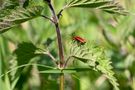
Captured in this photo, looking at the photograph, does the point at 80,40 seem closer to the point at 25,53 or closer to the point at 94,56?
the point at 94,56

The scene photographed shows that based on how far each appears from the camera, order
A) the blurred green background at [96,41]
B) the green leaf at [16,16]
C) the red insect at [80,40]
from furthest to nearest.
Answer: the blurred green background at [96,41] → the red insect at [80,40] → the green leaf at [16,16]

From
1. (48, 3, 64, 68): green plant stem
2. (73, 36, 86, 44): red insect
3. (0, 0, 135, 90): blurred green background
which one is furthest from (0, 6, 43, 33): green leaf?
(0, 0, 135, 90): blurred green background

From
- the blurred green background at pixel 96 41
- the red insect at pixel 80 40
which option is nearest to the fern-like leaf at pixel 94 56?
the red insect at pixel 80 40

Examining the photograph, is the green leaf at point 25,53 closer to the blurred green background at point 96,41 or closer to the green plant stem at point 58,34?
the green plant stem at point 58,34

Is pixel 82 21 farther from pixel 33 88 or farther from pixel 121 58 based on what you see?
pixel 33 88

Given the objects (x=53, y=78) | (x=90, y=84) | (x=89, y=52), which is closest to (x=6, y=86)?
(x=53, y=78)

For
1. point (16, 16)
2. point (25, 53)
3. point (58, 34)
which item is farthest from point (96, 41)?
point (16, 16)
